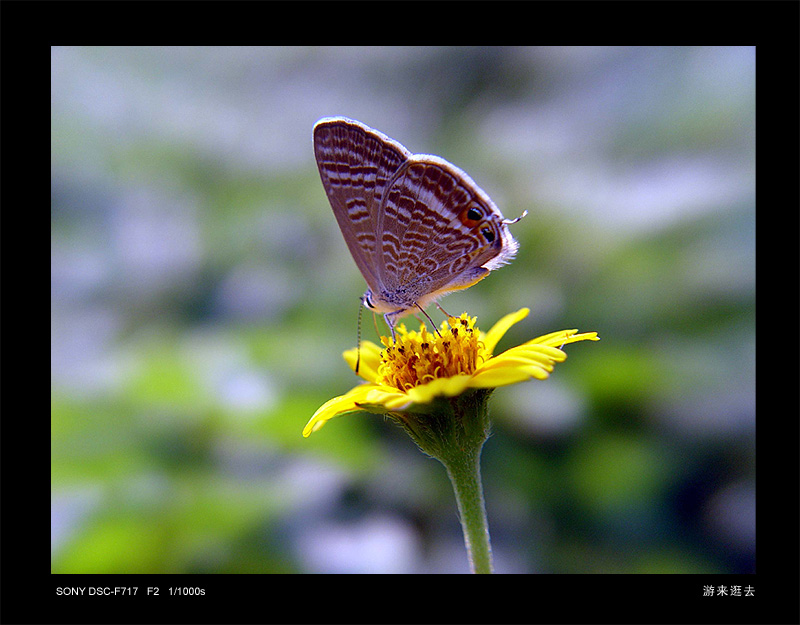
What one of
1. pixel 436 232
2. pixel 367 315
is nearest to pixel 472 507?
pixel 436 232

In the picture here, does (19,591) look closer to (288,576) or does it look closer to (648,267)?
(288,576)

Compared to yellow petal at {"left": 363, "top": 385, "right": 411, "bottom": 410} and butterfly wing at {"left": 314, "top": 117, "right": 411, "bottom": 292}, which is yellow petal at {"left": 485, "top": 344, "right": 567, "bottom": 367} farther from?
butterfly wing at {"left": 314, "top": 117, "right": 411, "bottom": 292}

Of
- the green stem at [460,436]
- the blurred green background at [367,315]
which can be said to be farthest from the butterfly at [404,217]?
the blurred green background at [367,315]

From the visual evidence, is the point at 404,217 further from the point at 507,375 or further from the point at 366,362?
the point at 507,375

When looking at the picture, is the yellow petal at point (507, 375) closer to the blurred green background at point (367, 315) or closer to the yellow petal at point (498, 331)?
the yellow petal at point (498, 331)

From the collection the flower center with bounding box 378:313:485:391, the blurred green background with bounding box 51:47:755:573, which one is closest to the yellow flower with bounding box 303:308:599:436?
the flower center with bounding box 378:313:485:391
